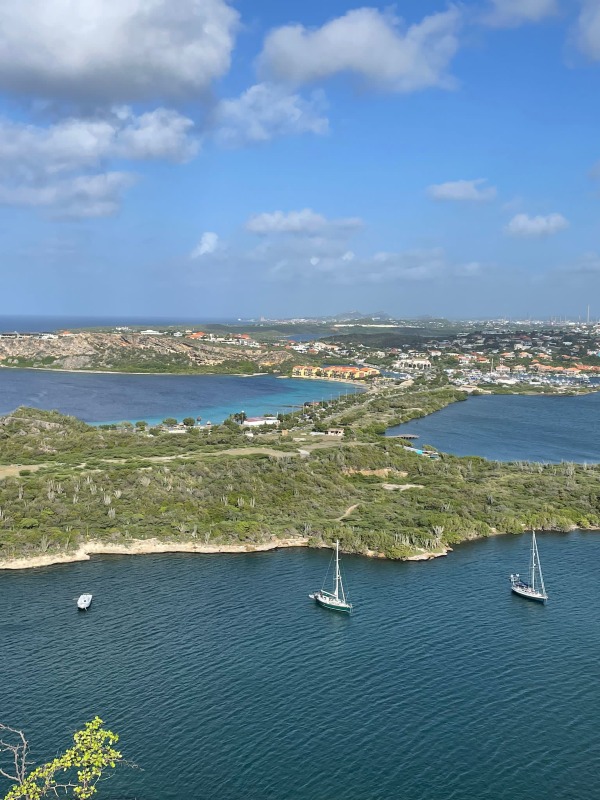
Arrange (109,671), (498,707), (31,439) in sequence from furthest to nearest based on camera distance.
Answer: (31,439)
(109,671)
(498,707)

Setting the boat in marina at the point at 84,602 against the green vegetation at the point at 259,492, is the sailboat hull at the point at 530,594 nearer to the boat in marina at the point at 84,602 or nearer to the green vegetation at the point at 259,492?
the green vegetation at the point at 259,492

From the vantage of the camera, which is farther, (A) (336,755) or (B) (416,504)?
(B) (416,504)

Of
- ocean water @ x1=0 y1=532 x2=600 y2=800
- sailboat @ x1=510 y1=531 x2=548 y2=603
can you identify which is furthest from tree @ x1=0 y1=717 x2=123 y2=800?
sailboat @ x1=510 y1=531 x2=548 y2=603

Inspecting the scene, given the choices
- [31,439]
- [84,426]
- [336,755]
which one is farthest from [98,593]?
[84,426]

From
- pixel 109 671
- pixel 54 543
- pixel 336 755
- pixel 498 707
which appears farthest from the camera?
pixel 54 543

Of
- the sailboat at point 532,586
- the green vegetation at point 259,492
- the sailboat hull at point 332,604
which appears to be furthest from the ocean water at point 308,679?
the green vegetation at point 259,492

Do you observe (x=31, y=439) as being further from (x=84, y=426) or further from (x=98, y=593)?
(x=98, y=593)
